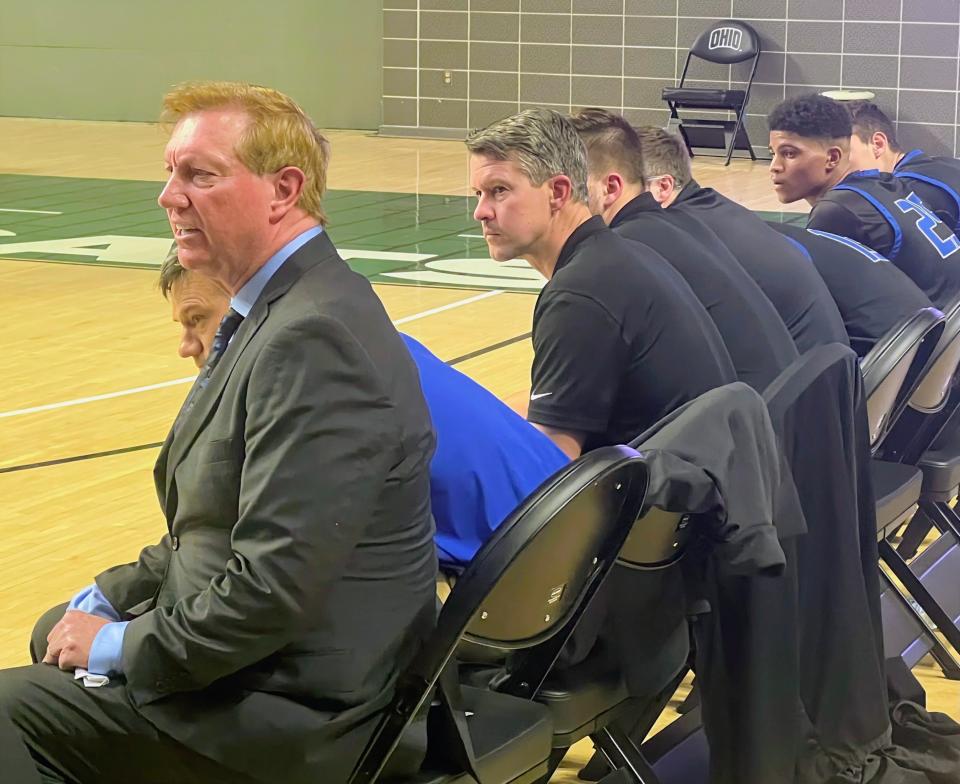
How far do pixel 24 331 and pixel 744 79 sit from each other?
8539mm

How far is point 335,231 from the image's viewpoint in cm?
1006

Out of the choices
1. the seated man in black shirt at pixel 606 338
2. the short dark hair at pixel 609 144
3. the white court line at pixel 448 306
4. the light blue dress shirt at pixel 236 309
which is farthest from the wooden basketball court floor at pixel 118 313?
the light blue dress shirt at pixel 236 309

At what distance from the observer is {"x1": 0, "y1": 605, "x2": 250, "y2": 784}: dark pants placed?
5.91 feet

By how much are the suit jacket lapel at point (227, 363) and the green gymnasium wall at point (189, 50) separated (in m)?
14.2

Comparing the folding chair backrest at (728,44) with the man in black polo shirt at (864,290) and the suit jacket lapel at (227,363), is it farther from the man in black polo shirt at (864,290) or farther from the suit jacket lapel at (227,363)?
the suit jacket lapel at (227,363)

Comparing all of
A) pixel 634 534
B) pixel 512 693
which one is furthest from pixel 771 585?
pixel 512 693

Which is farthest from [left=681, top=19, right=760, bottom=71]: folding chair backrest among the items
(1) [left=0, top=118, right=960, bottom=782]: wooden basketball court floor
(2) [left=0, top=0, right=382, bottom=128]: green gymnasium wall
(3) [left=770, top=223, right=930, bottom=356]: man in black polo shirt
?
(3) [left=770, top=223, right=930, bottom=356]: man in black polo shirt

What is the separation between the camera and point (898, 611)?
3340 millimetres

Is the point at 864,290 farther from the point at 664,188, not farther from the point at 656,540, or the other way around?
the point at 656,540

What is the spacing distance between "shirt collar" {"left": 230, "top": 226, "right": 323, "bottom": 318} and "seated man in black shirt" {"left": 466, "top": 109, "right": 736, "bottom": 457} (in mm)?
904

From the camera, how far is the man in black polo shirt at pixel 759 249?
364 cm

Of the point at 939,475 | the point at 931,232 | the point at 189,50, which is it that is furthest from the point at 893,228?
the point at 189,50

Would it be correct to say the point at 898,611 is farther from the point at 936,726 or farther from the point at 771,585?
the point at 771,585

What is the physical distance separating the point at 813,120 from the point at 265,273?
3.21 metres
